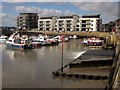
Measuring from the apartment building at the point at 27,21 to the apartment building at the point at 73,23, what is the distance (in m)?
12.0

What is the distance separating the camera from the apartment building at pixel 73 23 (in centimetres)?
14350

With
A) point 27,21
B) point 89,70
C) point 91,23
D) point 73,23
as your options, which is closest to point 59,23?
point 73,23

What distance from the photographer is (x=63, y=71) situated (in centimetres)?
3136

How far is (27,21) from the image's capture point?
17162cm

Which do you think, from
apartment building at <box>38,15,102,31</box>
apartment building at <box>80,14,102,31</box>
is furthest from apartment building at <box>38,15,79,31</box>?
apartment building at <box>80,14,102,31</box>

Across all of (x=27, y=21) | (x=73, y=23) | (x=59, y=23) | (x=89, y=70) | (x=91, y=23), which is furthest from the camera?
(x=27, y=21)

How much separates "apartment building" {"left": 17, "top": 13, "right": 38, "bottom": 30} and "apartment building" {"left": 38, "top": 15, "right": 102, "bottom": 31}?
39.2ft

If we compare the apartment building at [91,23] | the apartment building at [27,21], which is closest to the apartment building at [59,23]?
the apartment building at [91,23]

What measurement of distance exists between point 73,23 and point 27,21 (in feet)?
113

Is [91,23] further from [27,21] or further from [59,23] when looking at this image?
[27,21]

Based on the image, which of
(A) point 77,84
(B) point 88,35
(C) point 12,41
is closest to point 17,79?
(A) point 77,84

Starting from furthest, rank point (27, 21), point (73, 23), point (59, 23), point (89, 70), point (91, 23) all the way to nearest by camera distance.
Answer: point (27, 21) < point (59, 23) < point (73, 23) < point (91, 23) < point (89, 70)

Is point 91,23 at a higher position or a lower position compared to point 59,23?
lower

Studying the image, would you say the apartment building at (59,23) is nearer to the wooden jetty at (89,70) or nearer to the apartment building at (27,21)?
the apartment building at (27,21)
